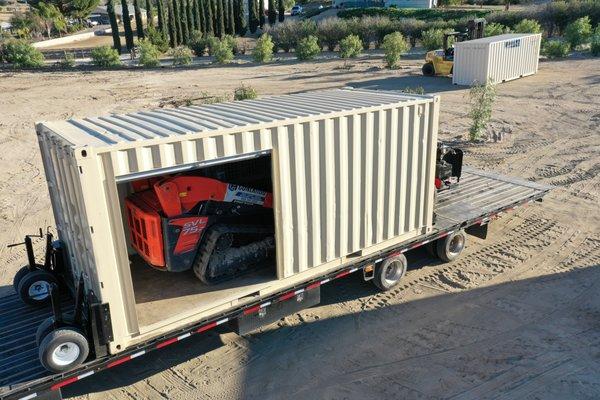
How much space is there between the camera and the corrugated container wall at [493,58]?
22.6m

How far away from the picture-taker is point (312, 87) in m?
23.9

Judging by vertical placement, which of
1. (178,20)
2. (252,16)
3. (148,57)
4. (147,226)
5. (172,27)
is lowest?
(147,226)

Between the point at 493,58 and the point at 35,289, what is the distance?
21.7 metres

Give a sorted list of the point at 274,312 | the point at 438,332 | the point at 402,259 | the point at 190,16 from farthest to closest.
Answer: the point at 190,16 < the point at 402,259 < the point at 438,332 < the point at 274,312

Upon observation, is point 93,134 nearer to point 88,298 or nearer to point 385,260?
point 88,298

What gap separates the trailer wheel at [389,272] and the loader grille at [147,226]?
10.7 feet

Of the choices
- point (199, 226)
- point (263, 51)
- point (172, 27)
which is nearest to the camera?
point (199, 226)

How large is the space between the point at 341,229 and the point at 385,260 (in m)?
1.15

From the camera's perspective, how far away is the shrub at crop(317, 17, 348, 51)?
3833 cm

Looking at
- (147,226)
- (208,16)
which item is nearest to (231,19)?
(208,16)

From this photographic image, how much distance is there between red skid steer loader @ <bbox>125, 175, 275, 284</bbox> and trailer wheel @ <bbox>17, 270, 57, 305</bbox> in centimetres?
120

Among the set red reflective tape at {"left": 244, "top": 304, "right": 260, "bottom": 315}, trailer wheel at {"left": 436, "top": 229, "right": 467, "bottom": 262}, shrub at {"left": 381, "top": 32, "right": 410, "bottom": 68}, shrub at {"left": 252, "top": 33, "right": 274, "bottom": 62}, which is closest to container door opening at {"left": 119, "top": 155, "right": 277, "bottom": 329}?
red reflective tape at {"left": 244, "top": 304, "right": 260, "bottom": 315}

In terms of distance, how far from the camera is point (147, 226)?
6258mm

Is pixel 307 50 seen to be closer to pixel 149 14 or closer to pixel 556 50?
pixel 556 50
